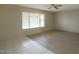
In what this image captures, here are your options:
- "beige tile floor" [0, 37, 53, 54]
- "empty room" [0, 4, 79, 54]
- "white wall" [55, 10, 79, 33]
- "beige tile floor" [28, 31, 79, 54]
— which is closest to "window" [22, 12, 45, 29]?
"empty room" [0, 4, 79, 54]

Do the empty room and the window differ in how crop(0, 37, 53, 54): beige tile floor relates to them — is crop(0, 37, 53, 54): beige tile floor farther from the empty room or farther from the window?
the window

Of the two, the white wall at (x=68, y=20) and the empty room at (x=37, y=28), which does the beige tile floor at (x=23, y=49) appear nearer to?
the empty room at (x=37, y=28)

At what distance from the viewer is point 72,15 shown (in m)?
8.27

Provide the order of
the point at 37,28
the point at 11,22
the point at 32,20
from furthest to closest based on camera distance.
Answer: the point at 37,28
the point at 32,20
the point at 11,22

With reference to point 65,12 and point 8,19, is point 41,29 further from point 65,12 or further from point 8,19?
point 8,19

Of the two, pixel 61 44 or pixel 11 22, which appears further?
pixel 11 22

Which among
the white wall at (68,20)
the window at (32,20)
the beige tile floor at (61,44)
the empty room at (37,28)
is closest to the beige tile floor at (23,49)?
the empty room at (37,28)

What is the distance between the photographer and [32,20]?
7246 millimetres

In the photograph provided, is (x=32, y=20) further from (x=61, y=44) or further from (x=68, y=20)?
(x=61, y=44)

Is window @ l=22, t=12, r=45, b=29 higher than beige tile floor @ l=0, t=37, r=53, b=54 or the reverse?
higher

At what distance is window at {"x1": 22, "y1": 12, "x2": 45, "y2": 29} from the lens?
650cm

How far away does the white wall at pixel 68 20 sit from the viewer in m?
8.02

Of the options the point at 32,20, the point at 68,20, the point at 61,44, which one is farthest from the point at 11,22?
the point at 68,20

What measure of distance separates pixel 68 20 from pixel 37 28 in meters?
2.96
